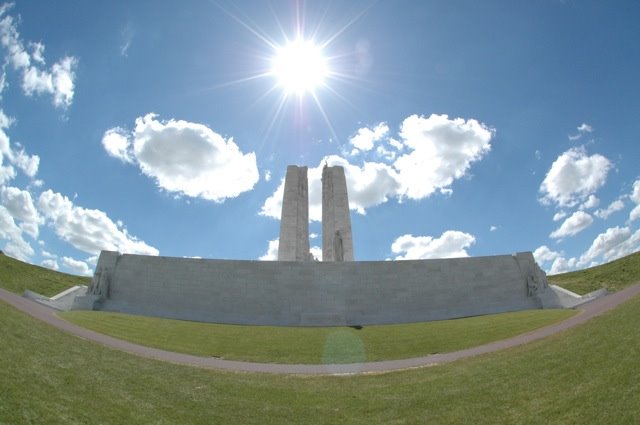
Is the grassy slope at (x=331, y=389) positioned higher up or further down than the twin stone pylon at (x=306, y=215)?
further down

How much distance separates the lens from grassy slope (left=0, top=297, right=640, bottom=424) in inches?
286

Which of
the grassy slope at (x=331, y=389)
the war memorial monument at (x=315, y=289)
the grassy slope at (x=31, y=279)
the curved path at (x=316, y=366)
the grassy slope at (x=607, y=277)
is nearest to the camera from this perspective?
the grassy slope at (x=331, y=389)

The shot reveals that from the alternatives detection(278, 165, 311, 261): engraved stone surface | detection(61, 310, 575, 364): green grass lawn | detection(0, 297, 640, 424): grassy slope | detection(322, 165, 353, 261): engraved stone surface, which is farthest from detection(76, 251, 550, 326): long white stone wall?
detection(0, 297, 640, 424): grassy slope

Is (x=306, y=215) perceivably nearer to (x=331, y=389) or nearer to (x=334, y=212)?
(x=334, y=212)

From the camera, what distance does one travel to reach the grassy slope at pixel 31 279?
34.7 metres

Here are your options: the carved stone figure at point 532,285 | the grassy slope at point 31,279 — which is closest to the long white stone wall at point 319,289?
the carved stone figure at point 532,285

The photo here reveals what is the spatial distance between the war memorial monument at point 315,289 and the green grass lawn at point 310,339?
6.45 metres

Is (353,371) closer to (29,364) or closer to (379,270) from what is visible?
(29,364)

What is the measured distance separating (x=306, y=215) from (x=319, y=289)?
74.0 ft

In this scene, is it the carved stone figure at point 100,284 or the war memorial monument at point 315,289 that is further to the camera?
the carved stone figure at point 100,284

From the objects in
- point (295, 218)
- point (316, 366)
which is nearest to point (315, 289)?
point (316, 366)

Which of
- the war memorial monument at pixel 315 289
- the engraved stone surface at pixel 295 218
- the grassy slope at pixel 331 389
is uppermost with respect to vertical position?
the engraved stone surface at pixel 295 218

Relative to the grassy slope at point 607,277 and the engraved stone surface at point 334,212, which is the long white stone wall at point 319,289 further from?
the engraved stone surface at point 334,212

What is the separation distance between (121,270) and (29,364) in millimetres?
26563
